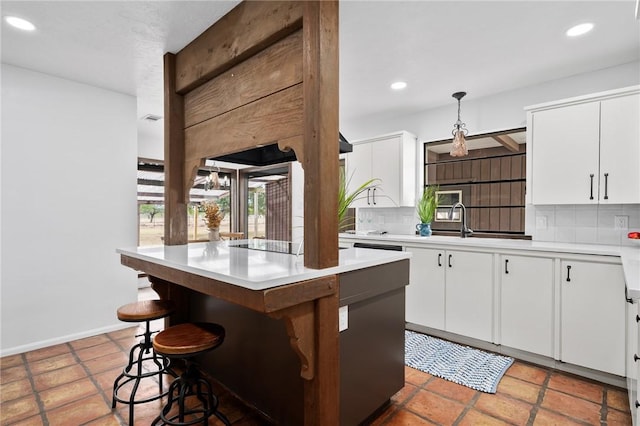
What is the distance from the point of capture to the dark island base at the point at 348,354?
5.99 feet

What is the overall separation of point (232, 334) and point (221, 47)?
6.40 feet

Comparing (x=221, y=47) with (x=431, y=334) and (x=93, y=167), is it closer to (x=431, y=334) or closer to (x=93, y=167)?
(x=93, y=167)

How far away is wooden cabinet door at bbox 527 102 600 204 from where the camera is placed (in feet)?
9.27

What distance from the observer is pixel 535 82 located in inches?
132

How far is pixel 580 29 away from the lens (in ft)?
7.91

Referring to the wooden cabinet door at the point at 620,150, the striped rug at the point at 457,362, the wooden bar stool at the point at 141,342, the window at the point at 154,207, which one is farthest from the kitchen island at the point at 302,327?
the window at the point at 154,207

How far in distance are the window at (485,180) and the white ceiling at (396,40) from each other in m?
0.66

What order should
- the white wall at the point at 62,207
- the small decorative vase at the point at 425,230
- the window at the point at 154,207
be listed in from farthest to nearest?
the window at the point at 154,207 → the small decorative vase at the point at 425,230 → the white wall at the point at 62,207

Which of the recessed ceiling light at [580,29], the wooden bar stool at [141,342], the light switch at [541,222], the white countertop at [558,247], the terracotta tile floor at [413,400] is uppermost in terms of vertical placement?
the recessed ceiling light at [580,29]

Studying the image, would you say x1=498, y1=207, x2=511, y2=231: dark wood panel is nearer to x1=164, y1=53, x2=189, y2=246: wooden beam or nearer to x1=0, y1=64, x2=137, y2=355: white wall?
x1=164, y1=53, x2=189, y2=246: wooden beam

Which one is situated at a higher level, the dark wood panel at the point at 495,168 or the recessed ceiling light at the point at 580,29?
the recessed ceiling light at the point at 580,29

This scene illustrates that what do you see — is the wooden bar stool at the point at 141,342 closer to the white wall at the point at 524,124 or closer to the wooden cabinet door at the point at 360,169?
the wooden cabinet door at the point at 360,169

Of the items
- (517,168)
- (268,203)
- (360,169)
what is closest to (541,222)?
(517,168)

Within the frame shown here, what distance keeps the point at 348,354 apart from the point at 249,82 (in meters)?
1.72
